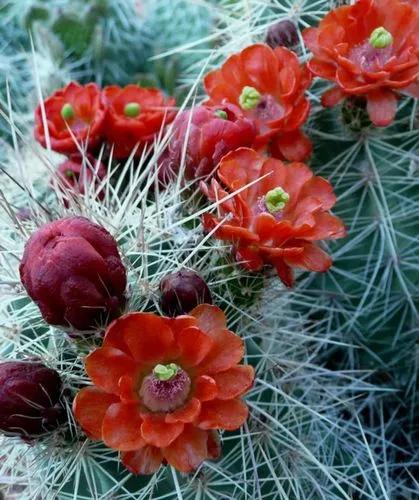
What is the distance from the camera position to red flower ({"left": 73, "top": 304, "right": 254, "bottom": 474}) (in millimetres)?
781

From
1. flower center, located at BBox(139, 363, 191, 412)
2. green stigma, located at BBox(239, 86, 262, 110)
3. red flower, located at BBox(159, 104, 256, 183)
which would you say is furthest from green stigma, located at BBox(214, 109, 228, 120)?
flower center, located at BBox(139, 363, 191, 412)

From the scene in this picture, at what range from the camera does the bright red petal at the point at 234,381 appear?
2.63 ft

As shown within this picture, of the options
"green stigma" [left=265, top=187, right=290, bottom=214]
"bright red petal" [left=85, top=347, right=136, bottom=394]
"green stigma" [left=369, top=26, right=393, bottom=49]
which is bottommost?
"bright red petal" [left=85, top=347, right=136, bottom=394]

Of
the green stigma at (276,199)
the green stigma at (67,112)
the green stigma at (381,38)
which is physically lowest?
the green stigma at (67,112)

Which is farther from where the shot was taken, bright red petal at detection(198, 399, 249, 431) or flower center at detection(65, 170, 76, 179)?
flower center at detection(65, 170, 76, 179)

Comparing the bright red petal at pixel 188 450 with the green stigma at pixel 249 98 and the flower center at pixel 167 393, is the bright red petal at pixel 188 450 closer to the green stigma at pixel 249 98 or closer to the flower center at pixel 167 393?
the flower center at pixel 167 393

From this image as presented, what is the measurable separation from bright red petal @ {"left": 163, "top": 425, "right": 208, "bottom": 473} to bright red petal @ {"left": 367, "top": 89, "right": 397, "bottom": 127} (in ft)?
1.67

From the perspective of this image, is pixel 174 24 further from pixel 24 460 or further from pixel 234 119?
pixel 24 460

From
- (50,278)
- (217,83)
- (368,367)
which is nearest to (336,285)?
(368,367)

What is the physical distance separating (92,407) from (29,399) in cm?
7

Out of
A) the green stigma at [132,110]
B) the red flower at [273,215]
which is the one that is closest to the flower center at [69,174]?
the green stigma at [132,110]

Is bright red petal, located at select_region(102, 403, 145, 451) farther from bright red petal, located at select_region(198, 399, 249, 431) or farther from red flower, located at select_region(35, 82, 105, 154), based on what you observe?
red flower, located at select_region(35, 82, 105, 154)

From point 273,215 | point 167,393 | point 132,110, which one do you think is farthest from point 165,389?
point 132,110

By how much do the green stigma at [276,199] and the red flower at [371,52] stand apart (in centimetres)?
21
